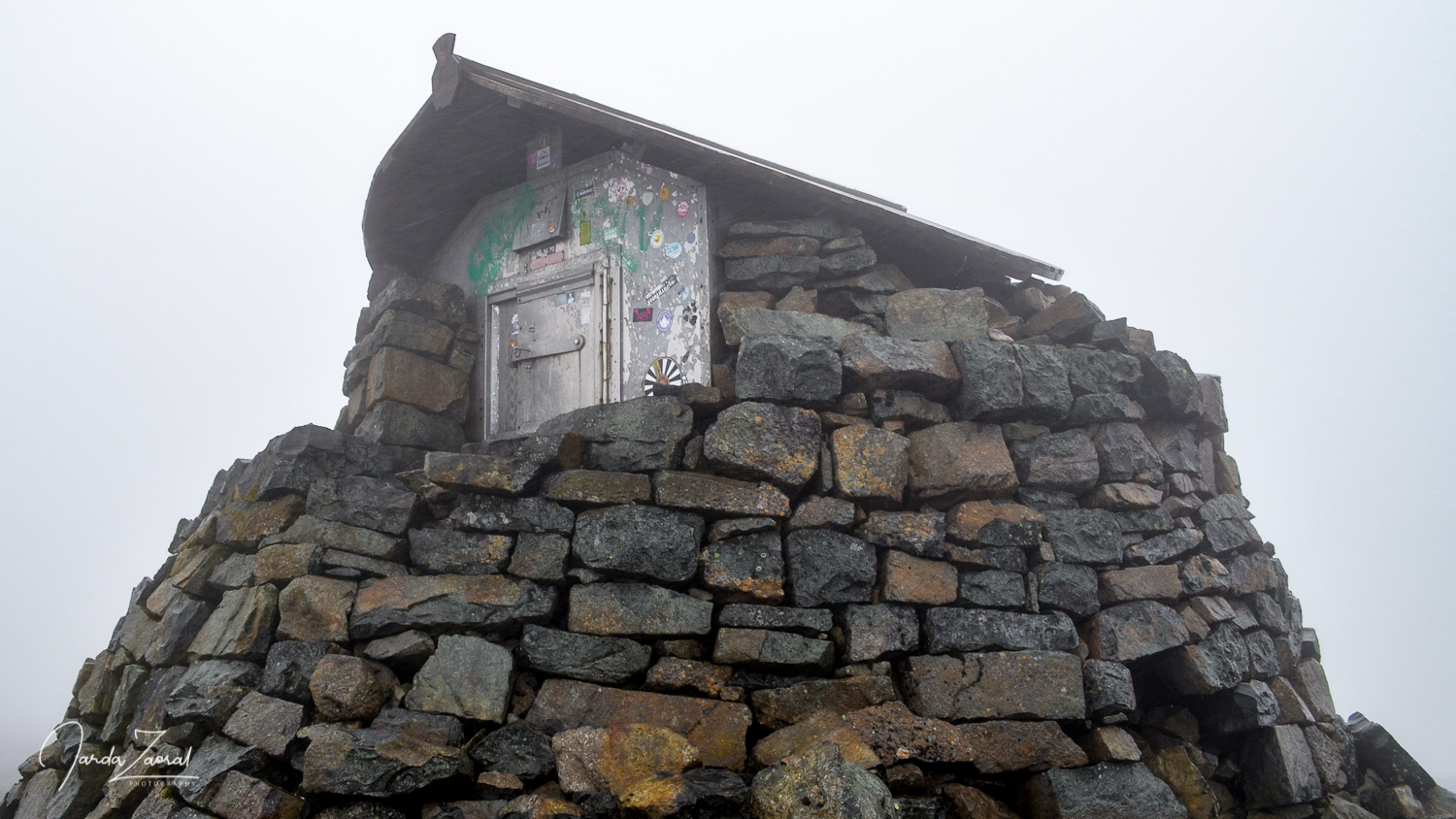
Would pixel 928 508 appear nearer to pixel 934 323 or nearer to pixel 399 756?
pixel 934 323

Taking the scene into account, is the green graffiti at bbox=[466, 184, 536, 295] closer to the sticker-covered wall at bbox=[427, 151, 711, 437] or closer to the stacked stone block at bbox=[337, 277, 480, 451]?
the sticker-covered wall at bbox=[427, 151, 711, 437]

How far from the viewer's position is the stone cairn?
515 centimetres

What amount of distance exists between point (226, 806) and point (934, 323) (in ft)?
18.7

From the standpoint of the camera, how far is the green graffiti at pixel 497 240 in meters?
8.06

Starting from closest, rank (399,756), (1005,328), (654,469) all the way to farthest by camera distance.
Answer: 1. (399,756)
2. (654,469)
3. (1005,328)

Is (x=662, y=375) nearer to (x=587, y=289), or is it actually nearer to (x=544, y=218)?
(x=587, y=289)

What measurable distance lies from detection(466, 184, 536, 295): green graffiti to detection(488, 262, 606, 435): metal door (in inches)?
12.5

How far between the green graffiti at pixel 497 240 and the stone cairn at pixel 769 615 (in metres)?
1.86

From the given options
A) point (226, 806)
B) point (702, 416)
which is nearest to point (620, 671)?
point (702, 416)

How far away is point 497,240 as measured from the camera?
8219 millimetres

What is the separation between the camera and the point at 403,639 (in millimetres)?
5539

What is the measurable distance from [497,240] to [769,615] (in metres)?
4.56

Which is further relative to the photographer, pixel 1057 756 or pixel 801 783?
pixel 1057 756

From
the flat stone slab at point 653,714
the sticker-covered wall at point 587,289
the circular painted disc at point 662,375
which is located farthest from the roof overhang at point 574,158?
the flat stone slab at point 653,714
